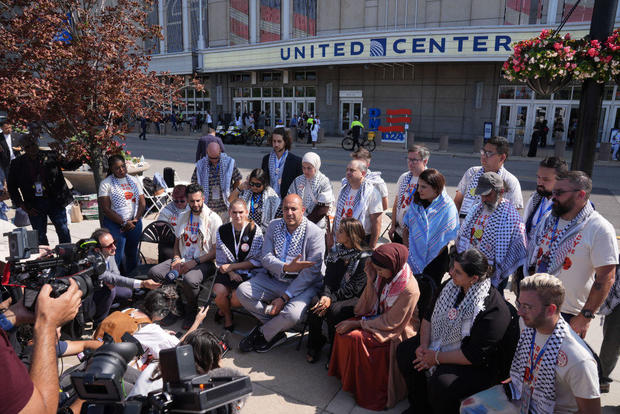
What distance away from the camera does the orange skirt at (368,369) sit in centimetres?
347

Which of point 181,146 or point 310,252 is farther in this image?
point 181,146

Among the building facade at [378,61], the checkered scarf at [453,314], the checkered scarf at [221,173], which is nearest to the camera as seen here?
the checkered scarf at [453,314]

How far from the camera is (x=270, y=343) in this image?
4.32 meters

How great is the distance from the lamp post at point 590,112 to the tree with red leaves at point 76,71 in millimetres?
5541

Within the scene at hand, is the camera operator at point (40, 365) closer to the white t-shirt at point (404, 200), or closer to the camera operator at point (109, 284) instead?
the camera operator at point (109, 284)

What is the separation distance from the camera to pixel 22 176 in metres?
5.96

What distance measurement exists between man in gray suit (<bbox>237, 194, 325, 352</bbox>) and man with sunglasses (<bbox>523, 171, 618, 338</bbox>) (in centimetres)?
217

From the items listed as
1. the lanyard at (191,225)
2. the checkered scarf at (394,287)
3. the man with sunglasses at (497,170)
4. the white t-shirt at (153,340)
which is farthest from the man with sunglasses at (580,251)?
the lanyard at (191,225)

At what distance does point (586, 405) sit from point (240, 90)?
32172 mm

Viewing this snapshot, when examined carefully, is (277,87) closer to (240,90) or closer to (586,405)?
(240,90)

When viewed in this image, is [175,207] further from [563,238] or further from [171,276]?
[563,238]

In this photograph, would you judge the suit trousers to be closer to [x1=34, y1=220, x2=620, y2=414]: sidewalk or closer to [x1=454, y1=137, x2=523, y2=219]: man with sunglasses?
[x1=34, y1=220, x2=620, y2=414]: sidewalk

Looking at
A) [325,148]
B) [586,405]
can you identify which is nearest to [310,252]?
[586,405]

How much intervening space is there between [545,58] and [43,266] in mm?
5337
